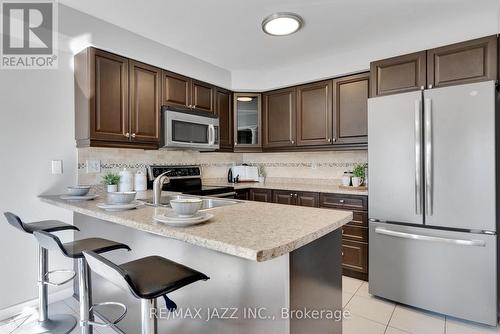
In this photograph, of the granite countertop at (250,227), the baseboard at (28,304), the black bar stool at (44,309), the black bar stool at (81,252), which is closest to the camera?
the granite countertop at (250,227)

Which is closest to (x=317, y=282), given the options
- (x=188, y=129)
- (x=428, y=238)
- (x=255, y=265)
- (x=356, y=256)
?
(x=255, y=265)

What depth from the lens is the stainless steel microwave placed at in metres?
2.81

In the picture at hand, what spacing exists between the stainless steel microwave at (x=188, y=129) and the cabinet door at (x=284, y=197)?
0.91m

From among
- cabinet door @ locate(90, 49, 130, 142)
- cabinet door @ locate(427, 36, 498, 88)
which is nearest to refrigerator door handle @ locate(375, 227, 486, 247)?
cabinet door @ locate(427, 36, 498, 88)

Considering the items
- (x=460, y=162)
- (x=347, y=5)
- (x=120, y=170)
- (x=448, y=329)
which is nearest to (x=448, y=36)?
(x=347, y=5)

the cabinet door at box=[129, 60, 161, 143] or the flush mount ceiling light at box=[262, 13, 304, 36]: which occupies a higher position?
the flush mount ceiling light at box=[262, 13, 304, 36]

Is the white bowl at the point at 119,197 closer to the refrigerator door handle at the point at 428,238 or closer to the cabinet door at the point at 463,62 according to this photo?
the refrigerator door handle at the point at 428,238

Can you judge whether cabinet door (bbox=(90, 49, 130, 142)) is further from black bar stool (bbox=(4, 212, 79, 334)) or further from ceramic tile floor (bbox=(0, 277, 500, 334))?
ceramic tile floor (bbox=(0, 277, 500, 334))

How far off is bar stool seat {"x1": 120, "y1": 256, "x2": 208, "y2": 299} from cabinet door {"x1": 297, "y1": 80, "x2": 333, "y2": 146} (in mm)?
2470

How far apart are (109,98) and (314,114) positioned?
2.19 m

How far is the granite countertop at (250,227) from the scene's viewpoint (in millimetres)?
836

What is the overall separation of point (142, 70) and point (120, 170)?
1017mm

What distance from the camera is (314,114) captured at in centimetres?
331

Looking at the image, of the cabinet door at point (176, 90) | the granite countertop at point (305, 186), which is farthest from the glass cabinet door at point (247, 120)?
the cabinet door at point (176, 90)
